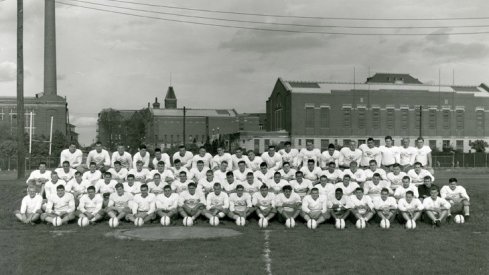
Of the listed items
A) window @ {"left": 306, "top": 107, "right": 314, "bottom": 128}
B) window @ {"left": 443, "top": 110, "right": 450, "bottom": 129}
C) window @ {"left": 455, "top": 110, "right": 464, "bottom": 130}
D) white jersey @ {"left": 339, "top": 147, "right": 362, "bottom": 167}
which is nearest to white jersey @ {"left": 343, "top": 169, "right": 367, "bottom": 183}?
white jersey @ {"left": 339, "top": 147, "right": 362, "bottom": 167}

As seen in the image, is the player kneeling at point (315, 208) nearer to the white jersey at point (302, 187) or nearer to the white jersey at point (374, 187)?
the white jersey at point (302, 187)

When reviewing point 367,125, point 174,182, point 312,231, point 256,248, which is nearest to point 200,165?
point 174,182

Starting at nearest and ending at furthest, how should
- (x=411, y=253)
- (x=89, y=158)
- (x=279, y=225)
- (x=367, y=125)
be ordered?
1. (x=411, y=253)
2. (x=279, y=225)
3. (x=89, y=158)
4. (x=367, y=125)

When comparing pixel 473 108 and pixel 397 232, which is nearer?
pixel 397 232

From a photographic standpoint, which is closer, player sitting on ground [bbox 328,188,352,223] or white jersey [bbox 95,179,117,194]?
player sitting on ground [bbox 328,188,352,223]

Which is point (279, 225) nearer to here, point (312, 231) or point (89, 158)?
point (312, 231)

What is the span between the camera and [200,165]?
17375 millimetres

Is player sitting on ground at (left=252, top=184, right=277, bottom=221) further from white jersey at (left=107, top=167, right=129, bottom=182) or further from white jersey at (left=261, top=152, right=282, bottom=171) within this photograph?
white jersey at (left=107, top=167, right=129, bottom=182)

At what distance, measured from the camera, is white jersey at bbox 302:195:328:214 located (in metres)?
14.8

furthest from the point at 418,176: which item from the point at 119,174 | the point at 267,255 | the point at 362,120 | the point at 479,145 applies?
the point at 479,145

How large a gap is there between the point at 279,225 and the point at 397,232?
10.4 feet

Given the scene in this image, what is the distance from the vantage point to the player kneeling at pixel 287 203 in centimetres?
1492

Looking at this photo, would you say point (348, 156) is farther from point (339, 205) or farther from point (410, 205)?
point (410, 205)

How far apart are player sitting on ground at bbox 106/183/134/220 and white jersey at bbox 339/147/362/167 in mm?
6955
